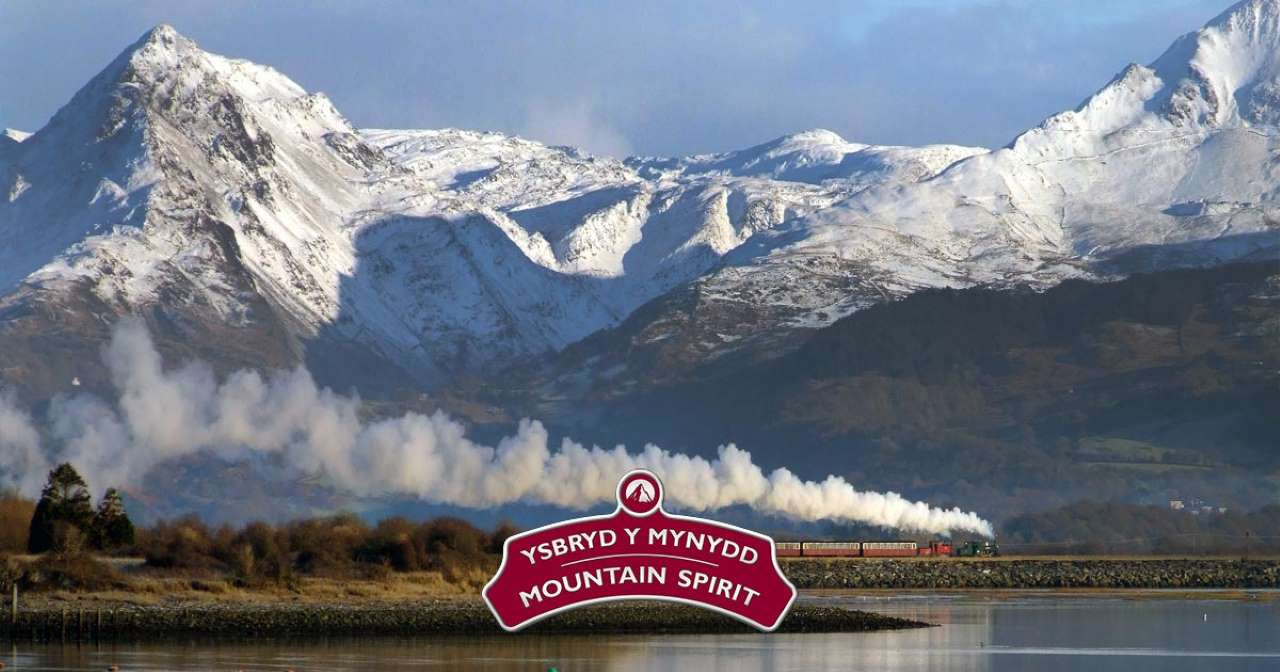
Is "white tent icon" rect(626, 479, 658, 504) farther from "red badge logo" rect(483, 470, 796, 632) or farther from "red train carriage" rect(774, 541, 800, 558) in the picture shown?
"red train carriage" rect(774, 541, 800, 558)

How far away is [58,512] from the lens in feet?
440

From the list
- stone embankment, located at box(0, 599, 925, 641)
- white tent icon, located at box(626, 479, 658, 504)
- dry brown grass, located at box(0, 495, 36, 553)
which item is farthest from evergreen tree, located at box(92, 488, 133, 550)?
white tent icon, located at box(626, 479, 658, 504)

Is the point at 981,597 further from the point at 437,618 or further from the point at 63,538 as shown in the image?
the point at 63,538

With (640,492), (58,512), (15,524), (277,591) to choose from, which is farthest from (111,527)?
(640,492)

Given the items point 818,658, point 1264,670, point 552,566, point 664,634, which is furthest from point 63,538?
point 552,566

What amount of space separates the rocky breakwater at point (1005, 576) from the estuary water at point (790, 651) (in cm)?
4001

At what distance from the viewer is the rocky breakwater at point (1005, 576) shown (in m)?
182

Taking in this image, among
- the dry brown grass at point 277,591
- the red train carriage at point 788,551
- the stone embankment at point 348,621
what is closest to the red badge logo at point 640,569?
the stone embankment at point 348,621

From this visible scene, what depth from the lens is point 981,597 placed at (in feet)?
553

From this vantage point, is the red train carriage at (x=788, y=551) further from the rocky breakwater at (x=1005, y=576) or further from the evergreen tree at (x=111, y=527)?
the evergreen tree at (x=111, y=527)

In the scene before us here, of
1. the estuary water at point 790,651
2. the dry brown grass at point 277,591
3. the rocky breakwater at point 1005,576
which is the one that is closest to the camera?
the estuary water at point 790,651

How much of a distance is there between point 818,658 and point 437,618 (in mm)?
23506

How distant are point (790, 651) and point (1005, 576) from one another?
79.0 metres

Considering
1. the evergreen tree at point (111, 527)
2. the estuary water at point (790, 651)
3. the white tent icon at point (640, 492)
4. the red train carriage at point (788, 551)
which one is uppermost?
the red train carriage at point (788, 551)
